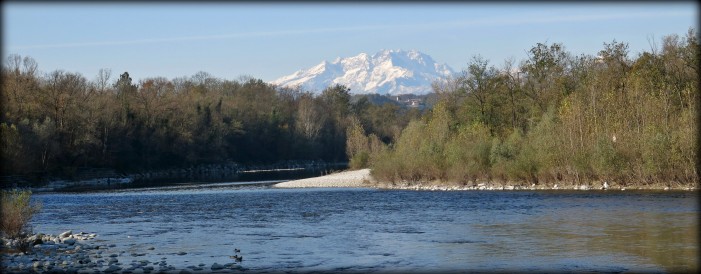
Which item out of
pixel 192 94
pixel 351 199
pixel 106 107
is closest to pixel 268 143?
pixel 192 94

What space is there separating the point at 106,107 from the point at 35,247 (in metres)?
65.9

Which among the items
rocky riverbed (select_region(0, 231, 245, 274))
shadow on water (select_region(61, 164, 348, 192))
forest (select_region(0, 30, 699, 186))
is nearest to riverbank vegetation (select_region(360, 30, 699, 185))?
forest (select_region(0, 30, 699, 186))

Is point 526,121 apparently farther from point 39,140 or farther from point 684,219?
point 39,140

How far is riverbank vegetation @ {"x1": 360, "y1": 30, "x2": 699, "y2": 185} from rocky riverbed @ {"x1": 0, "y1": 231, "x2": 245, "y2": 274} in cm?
3289

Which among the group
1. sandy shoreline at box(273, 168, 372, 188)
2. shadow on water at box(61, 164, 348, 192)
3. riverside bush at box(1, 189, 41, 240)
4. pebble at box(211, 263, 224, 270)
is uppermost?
shadow on water at box(61, 164, 348, 192)

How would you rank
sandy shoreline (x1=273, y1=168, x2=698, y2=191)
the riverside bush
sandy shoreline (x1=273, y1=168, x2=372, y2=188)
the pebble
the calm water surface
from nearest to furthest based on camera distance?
the pebble → the calm water surface → the riverside bush → sandy shoreline (x1=273, y1=168, x2=698, y2=191) → sandy shoreline (x1=273, y1=168, x2=372, y2=188)

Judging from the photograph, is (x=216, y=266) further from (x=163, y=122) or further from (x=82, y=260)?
(x=163, y=122)

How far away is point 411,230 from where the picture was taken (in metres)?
29.5

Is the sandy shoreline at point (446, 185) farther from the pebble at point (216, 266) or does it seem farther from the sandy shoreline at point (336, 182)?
the pebble at point (216, 266)

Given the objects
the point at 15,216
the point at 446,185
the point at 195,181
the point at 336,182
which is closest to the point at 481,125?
the point at 446,185

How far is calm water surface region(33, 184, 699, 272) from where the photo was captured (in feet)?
71.6

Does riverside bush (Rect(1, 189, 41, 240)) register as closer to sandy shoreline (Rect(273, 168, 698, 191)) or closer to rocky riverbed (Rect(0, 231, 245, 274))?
rocky riverbed (Rect(0, 231, 245, 274))

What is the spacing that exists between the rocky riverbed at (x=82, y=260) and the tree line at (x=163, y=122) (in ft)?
129

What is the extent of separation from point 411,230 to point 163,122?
76.0m
